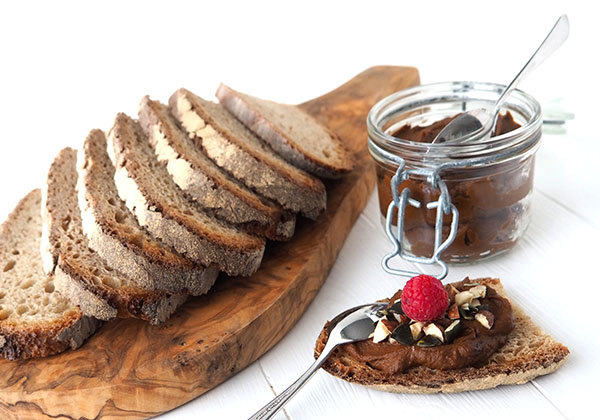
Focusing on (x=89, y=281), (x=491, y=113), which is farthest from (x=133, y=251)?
(x=491, y=113)

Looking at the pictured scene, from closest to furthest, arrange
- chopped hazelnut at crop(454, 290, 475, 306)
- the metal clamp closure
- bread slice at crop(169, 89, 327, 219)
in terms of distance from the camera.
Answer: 1. chopped hazelnut at crop(454, 290, 475, 306)
2. the metal clamp closure
3. bread slice at crop(169, 89, 327, 219)

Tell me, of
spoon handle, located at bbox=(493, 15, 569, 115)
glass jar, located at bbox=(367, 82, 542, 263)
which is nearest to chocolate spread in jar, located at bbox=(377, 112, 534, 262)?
glass jar, located at bbox=(367, 82, 542, 263)

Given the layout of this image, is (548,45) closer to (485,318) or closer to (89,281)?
(485,318)

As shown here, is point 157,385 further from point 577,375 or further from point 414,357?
point 577,375

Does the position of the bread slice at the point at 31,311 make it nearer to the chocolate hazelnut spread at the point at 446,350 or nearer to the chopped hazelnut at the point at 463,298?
the chocolate hazelnut spread at the point at 446,350

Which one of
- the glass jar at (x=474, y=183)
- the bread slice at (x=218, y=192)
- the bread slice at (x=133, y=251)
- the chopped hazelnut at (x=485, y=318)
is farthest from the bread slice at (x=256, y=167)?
the chopped hazelnut at (x=485, y=318)

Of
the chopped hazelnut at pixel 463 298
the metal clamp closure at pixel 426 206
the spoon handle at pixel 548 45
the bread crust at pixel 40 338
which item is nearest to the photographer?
the chopped hazelnut at pixel 463 298

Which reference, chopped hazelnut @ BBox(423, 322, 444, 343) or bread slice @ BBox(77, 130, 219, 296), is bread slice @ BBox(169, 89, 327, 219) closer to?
bread slice @ BBox(77, 130, 219, 296)

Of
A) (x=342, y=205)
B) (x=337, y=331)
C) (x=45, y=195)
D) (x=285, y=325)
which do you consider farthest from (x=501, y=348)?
(x=45, y=195)
